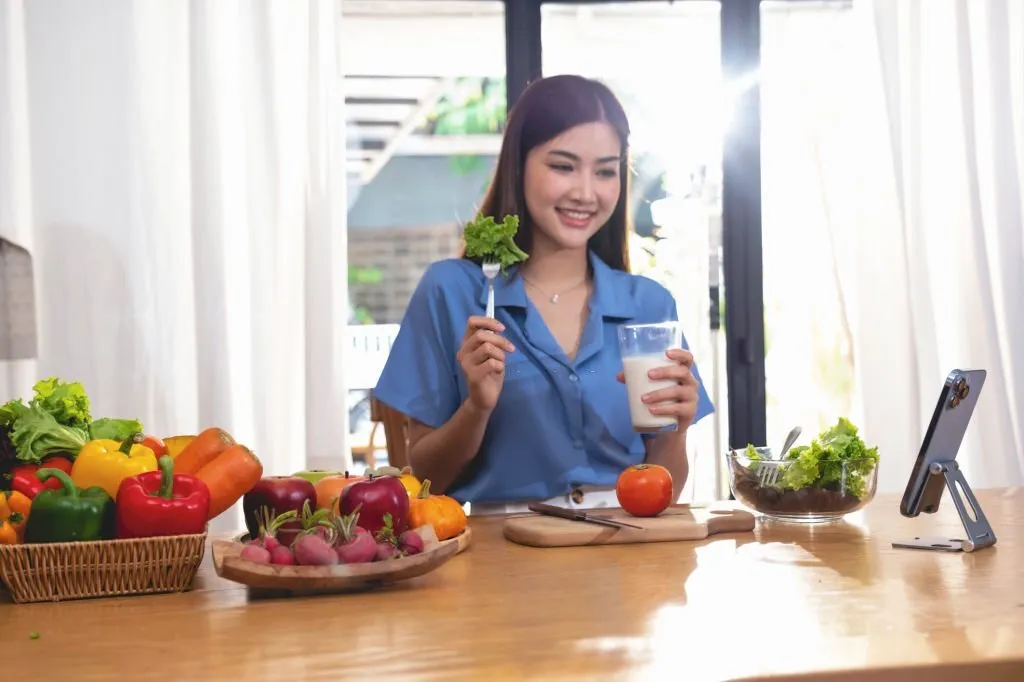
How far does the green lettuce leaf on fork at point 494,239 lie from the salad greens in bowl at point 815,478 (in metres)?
0.62

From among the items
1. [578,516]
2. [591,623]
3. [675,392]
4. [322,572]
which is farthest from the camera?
[675,392]

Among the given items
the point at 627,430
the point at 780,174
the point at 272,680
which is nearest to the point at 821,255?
the point at 780,174

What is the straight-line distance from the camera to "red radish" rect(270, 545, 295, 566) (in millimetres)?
1512

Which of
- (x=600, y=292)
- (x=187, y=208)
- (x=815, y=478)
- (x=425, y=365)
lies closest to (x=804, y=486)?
(x=815, y=478)

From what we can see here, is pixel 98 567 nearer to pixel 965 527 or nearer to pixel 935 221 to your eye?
pixel 965 527

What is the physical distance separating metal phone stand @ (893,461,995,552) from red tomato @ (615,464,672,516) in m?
0.38

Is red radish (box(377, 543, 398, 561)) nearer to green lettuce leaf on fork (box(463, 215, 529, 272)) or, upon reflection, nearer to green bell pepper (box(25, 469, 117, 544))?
green bell pepper (box(25, 469, 117, 544))

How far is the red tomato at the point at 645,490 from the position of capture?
1.96 meters

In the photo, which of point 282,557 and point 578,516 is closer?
point 282,557

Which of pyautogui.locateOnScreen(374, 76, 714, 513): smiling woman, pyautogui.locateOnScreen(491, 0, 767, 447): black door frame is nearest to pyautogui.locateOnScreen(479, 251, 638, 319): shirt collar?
pyautogui.locateOnScreen(374, 76, 714, 513): smiling woman

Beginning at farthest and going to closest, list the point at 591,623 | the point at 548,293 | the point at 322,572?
1. the point at 548,293
2. the point at 322,572
3. the point at 591,623

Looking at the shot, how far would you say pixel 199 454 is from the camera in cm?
170

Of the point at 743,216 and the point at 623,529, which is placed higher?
the point at 743,216

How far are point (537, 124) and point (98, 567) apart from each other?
4.90ft
